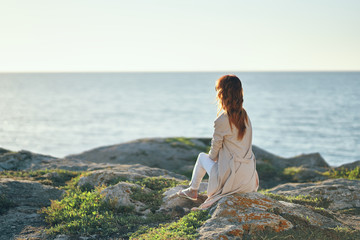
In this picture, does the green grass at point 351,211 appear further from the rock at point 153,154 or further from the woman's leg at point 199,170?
the rock at point 153,154

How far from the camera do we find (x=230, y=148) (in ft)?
25.3

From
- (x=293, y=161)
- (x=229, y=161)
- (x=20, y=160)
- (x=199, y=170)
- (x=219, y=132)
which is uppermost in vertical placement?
(x=219, y=132)

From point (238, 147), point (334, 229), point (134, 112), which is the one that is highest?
point (238, 147)

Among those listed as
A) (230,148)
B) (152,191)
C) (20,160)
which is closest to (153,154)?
(20,160)

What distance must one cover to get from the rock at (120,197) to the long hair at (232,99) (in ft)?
11.0

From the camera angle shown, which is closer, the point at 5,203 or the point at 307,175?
the point at 5,203

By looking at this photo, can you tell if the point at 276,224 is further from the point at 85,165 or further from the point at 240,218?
the point at 85,165

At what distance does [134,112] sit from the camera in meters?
77.1

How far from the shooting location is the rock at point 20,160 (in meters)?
15.8

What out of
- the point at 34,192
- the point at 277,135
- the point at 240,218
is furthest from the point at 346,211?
the point at 277,135

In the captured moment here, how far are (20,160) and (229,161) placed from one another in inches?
469

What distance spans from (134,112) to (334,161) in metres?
48.9

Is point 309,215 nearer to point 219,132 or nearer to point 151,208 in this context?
point 219,132

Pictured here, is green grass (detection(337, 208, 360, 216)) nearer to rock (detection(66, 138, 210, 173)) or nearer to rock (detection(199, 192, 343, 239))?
rock (detection(199, 192, 343, 239))
